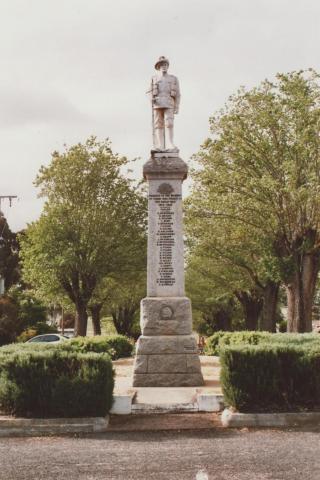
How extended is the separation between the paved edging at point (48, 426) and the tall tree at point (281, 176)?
14.0 meters

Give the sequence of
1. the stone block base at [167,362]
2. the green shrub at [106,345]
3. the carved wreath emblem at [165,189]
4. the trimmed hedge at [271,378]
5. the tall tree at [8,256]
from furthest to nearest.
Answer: the tall tree at [8,256], the green shrub at [106,345], the carved wreath emblem at [165,189], the stone block base at [167,362], the trimmed hedge at [271,378]

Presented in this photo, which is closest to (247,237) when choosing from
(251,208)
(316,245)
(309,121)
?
(251,208)

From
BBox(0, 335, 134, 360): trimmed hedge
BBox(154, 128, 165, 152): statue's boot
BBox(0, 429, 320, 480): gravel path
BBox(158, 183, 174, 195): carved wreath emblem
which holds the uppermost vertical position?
BBox(154, 128, 165, 152): statue's boot

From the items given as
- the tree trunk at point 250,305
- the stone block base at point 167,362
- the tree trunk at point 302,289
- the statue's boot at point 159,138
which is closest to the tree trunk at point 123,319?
the tree trunk at point 250,305

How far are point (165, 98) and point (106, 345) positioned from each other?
9.51 m

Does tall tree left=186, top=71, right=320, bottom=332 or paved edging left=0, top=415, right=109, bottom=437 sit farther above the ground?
tall tree left=186, top=71, right=320, bottom=332

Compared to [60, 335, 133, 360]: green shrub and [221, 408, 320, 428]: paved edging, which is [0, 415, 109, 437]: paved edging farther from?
[60, 335, 133, 360]: green shrub

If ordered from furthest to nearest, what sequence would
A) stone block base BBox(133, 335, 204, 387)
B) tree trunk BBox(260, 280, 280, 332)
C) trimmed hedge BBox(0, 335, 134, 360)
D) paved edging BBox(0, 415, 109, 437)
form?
tree trunk BBox(260, 280, 280, 332) < stone block base BBox(133, 335, 204, 387) < trimmed hedge BBox(0, 335, 134, 360) < paved edging BBox(0, 415, 109, 437)

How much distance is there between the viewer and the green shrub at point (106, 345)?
57.7ft

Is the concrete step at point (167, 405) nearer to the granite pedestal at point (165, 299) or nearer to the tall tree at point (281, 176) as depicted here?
the granite pedestal at point (165, 299)

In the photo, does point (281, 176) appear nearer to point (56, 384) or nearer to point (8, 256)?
point (56, 384)

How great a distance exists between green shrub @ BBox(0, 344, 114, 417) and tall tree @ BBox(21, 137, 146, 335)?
20048mm

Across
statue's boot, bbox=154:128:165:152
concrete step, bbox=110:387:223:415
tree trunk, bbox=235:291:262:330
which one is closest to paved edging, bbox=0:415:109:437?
concrete step, bbox=110:387:223:415

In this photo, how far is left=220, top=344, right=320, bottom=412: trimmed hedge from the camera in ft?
28.0
